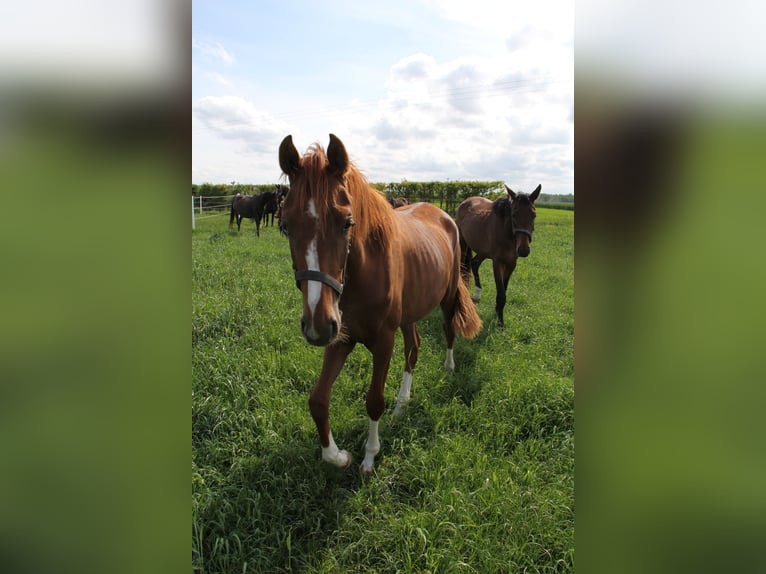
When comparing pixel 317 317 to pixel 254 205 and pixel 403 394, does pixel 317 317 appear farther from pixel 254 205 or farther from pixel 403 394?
pixel 254 205

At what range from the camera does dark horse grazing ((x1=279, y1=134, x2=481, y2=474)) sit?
1.97m

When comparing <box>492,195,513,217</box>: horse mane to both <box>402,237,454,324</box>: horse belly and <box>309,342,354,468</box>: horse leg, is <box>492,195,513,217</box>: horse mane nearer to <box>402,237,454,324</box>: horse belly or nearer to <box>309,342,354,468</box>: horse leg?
<box>402,237,454,324</box>: horse belly

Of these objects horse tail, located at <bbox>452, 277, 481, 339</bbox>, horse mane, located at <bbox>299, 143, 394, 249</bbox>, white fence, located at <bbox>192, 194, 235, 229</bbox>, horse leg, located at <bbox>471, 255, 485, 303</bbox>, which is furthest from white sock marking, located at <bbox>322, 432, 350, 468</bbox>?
white fence, located at <bbox>192, 194, 235, 229</bbox>

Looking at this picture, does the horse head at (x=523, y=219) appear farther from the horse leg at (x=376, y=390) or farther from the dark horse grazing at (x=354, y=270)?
the horse leg at (x=376, y=390)

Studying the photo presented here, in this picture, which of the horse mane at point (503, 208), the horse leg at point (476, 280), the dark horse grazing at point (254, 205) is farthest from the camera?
the dark horse grazing at point (254, 205)

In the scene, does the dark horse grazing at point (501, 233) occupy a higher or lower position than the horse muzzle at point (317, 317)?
higher

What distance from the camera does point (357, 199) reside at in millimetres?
2369

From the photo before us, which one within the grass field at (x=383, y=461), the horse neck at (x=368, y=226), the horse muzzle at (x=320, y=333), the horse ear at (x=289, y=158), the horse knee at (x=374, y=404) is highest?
the horse ear at (x=289, y=158)

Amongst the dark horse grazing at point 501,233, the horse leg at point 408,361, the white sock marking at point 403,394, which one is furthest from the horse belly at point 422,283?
the dark horse grazing at point 501,233

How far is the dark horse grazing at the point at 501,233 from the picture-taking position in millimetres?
5938

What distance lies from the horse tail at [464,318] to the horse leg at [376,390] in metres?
1.85
